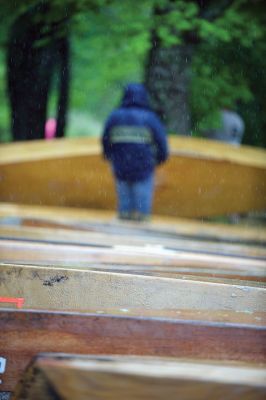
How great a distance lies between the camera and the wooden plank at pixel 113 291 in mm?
2188

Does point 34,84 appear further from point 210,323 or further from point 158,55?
point 210,323

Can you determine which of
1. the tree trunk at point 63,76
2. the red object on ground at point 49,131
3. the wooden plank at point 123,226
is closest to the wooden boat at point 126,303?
the wooden plank at point 123,226

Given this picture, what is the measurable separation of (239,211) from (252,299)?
7.96 metres

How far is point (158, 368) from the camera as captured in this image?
40.4 inches

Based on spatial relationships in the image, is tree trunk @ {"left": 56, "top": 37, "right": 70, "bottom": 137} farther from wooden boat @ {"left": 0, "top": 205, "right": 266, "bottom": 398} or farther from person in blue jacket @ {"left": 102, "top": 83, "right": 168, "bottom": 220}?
wooden boat @ {"left": 0, "top": 205, "right": 266, "bottom": 398}

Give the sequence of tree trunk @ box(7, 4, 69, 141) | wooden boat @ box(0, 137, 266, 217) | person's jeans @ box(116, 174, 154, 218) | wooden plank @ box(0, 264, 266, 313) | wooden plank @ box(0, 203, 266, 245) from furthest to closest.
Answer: wooden boat @ box(0, 137, 266, 217) → tree trunk @ box(7, 4, 69, 141) → person's jeans @ box(116, 174, 154, 218) → wooden plank @ box(0, 203, 266, 245) → wooden plank @ box(0, 264, 266, 313)

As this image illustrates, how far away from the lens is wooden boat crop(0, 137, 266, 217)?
8844 mm

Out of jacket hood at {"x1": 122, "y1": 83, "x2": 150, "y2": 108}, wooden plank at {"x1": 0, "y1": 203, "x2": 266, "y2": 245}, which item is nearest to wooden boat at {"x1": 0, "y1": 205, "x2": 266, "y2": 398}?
wooden plank at {"x1": 0, "y1": 203, "x2": 266, "y2": 245}

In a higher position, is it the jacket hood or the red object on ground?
the jacket hood

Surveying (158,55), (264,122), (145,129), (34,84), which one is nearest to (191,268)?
(145,129)

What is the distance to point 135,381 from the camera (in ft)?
3.29

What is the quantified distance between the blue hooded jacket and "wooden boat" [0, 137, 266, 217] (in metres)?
1.94

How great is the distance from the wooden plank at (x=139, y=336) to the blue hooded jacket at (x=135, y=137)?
5121 millimetres

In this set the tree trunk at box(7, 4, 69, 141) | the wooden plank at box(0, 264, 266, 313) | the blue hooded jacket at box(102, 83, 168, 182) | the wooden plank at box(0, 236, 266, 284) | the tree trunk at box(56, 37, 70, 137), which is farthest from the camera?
the tree trunk at box(56, 37, 70, 137)
